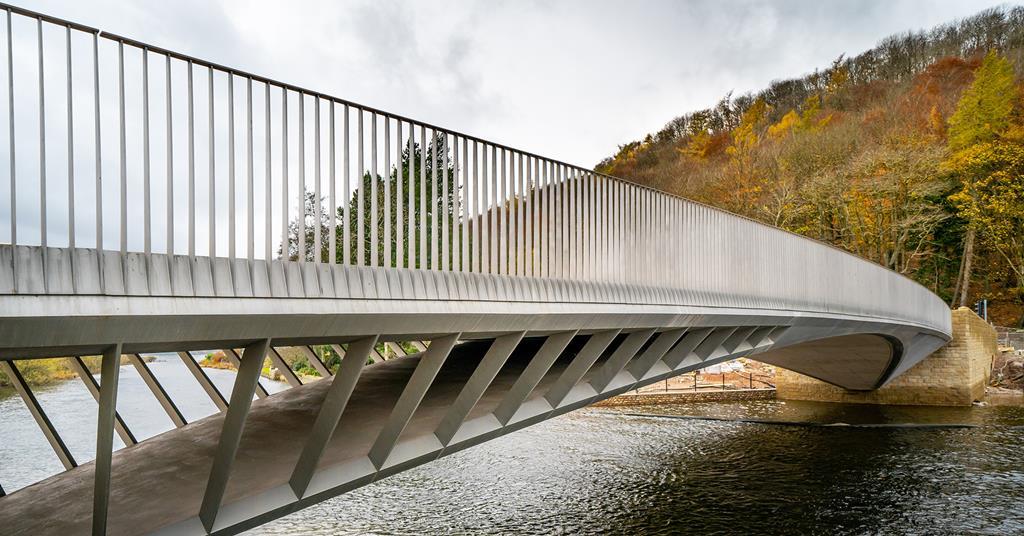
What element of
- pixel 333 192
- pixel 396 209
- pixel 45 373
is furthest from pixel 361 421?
pixel 45 373

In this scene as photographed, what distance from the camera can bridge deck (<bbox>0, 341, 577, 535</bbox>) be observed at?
542cm

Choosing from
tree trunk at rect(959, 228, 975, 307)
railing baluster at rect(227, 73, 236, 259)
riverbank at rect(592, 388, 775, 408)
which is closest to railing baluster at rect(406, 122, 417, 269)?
railing baluster at rect(227, 73, 236, 259)

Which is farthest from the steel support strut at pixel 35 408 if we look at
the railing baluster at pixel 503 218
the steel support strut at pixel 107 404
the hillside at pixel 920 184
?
the hillside at pixel 920 184

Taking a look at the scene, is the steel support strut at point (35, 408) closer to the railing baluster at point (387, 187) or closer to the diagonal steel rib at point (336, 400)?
the diagonal steel rib at point (336, 400)

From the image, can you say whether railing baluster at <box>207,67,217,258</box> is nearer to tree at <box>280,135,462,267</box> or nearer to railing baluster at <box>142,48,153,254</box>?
railing baluster at <box>142,48,153,254</box>

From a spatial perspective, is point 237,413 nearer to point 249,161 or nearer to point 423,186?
point 249,161

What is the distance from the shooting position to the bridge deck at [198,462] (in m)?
5.42

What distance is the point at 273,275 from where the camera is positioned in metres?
4.63

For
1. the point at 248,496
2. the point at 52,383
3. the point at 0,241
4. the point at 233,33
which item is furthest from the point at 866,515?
the point at 52,383

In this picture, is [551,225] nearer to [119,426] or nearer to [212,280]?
[212,280]

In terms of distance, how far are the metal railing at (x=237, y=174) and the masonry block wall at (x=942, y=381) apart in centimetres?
2126

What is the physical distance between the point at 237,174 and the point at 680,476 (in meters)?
14.5

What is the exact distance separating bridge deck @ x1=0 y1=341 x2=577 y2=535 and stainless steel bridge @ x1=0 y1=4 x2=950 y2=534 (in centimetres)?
3

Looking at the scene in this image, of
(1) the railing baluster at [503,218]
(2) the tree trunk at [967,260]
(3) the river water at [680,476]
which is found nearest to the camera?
(1) the railing baluster at [503,218]
